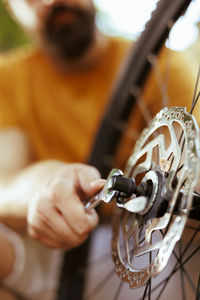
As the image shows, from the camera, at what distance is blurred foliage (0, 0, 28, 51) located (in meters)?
1.54

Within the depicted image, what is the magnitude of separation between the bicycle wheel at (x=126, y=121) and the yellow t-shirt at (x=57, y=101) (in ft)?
0.77

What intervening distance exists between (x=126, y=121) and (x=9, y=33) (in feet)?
3.70

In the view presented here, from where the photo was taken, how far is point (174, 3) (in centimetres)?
47

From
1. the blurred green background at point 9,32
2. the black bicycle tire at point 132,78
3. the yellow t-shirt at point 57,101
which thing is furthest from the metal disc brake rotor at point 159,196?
the blurred green background at point 9,32

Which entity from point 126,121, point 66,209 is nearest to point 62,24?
point 126,121

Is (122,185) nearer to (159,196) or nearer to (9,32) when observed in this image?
(159,196)

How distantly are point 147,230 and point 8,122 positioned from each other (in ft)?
2.31

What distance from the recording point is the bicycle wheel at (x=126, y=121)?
1.08 feet

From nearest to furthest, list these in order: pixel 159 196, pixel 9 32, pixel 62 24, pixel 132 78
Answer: pixel 159 196 < pixel 132 78 < pixel 62 24 < pixel 9 32

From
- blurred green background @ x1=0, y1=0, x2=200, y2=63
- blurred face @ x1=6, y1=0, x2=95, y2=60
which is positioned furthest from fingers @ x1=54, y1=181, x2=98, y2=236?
blurred green background @ x1=0, y1=0, x2=200, y2=63

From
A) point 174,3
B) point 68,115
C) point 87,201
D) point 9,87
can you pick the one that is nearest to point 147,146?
point 87,201

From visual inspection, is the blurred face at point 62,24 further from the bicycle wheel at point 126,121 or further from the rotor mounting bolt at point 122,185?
the rotor mounting bolt at point 122,185

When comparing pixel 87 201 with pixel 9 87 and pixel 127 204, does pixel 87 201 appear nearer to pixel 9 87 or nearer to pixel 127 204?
pixel 127 204

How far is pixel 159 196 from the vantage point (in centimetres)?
28
